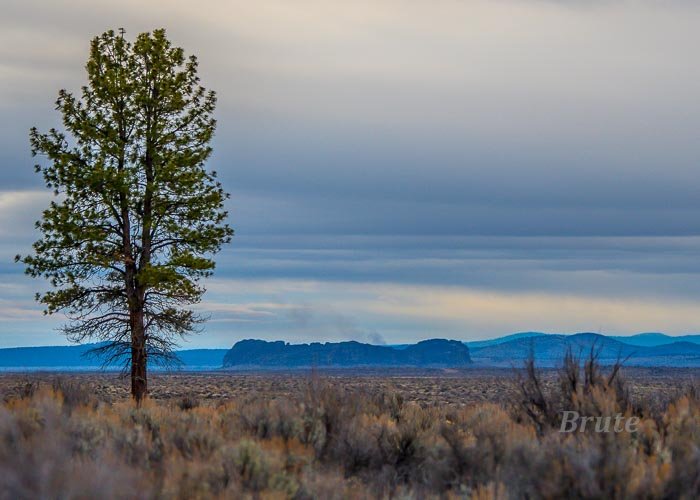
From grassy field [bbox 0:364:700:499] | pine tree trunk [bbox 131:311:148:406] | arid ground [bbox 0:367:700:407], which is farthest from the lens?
pine tree trunk [bbox 131:311:148:406]

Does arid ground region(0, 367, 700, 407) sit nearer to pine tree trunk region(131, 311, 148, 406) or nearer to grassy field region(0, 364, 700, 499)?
pine tree trunk region(131, 311, 148, 406)

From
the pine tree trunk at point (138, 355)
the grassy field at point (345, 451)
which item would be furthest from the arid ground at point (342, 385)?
the grassy field at point (345, 451)

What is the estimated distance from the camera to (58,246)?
32531 mm

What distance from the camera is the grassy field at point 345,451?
1097 cm

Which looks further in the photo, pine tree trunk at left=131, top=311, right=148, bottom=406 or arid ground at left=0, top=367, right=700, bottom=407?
pine tree trunk at left=131, top=311, right=148, bottom=406

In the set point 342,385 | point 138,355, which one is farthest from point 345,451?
point 138,355

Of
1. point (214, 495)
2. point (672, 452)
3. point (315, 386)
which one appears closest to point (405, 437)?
point (315, 386)

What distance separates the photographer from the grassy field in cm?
1097

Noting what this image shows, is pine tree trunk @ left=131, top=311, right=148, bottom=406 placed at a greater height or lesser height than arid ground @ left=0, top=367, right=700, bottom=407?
greater

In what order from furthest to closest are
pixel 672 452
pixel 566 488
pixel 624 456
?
pixel 672 452 < pixel 624 456 < pixel 566 488

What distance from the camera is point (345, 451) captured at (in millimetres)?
15117

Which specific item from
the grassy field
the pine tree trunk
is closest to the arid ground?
the pine tree trunk

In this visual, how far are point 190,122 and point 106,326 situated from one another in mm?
7431

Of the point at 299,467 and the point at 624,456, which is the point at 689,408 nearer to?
the point at 624,456
